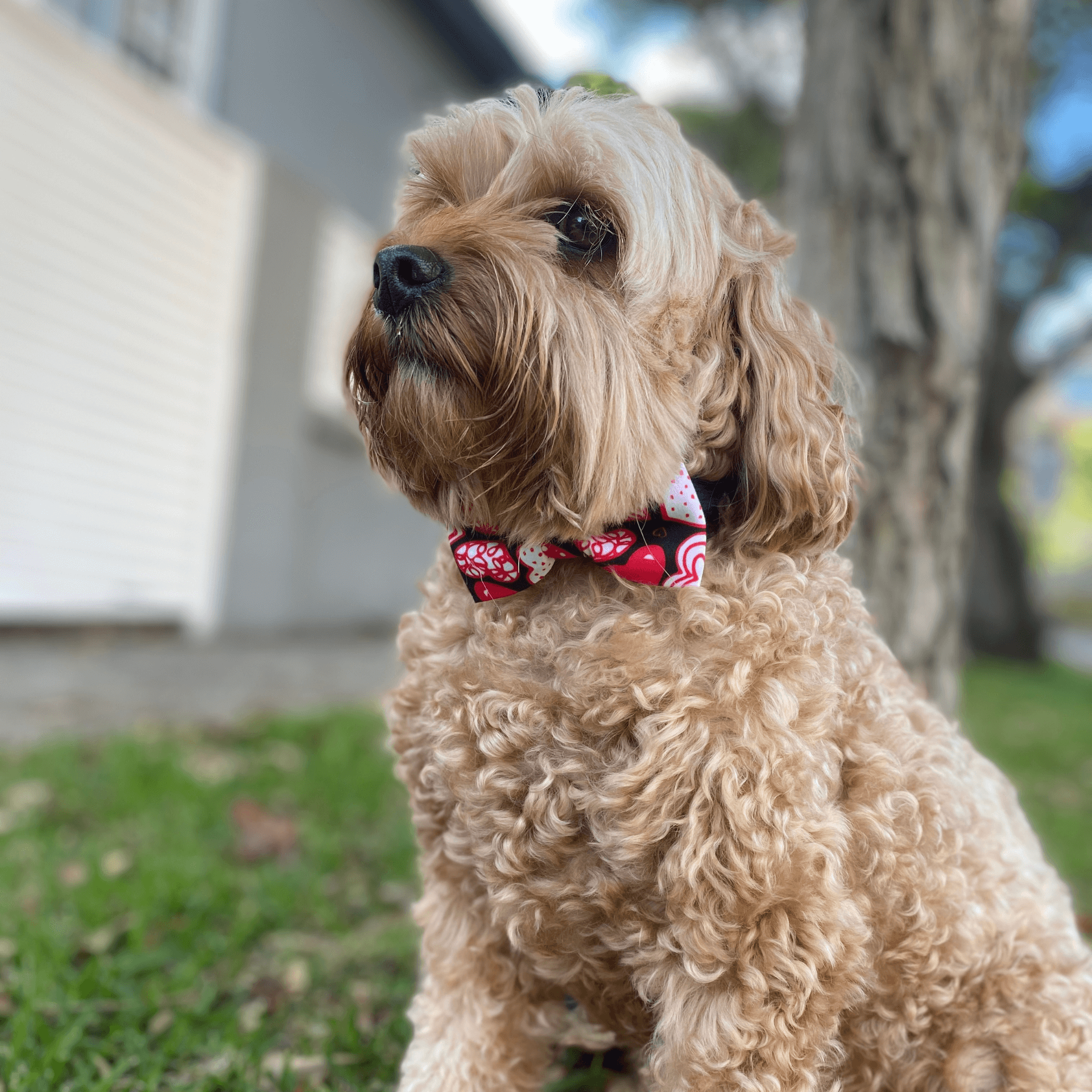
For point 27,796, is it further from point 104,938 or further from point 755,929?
point 755,929

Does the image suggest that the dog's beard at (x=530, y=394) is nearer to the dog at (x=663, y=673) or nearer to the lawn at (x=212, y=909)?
the dog at (x=663, y=673)

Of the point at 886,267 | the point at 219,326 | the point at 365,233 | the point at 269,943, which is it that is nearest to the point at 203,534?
the point at 219,326

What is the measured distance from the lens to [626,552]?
5.34 ft

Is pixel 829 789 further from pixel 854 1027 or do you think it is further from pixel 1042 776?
pixel 1042 776

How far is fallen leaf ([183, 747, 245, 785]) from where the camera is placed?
4152 mm

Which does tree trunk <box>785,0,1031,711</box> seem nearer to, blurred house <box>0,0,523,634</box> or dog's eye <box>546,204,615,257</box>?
dog's eye <box>546,204,615,257</box>

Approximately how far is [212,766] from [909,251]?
138 inches

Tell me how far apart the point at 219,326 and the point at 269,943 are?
6701mm

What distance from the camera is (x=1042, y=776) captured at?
651 cm

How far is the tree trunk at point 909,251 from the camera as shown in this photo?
3096 mm

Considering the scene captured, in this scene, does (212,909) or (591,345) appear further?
(212,909)

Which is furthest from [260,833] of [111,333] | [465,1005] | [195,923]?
[111,333]

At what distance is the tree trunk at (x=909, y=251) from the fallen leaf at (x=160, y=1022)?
230 cm

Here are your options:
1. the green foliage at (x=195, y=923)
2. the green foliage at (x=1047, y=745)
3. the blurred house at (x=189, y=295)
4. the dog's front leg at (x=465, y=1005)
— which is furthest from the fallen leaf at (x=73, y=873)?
the blurred house at (x=189, y=295)
